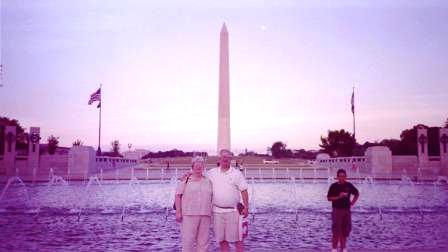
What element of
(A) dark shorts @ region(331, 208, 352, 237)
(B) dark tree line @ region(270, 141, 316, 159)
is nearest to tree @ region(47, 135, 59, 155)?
(B) dark tree line @ region(270, 141, 316, 159)

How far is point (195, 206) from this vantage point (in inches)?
254

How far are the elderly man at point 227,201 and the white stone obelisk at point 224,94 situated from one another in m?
38.4

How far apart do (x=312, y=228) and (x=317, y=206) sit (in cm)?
576

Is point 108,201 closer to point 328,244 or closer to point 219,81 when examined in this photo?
point 328,244

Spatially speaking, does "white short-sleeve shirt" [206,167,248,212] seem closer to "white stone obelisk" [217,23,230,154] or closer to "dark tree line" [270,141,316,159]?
"white stone obelisk" [217,23,230,154]

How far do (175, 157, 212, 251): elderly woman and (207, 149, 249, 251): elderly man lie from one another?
149mm

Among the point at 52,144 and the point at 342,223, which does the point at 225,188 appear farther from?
the point at 52,144

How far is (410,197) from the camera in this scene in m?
22.4

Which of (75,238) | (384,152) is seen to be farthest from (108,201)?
(384,152)

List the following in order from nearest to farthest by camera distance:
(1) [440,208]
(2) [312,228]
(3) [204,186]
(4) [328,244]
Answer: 1. (3) [204,186]
2. (4) [328,244]
3. (2) [312,228]
4. (1) [440,208]

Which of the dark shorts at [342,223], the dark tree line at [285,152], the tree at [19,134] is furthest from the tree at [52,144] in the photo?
the dark shorts at [342,223]

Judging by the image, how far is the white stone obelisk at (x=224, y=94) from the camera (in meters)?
44.5

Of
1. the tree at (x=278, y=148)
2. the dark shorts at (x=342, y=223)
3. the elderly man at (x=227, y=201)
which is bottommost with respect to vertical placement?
the dark shorts at (x=342, y=223)

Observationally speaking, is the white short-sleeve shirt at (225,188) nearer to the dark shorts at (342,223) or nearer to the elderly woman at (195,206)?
the elderly woman at (195,206)
